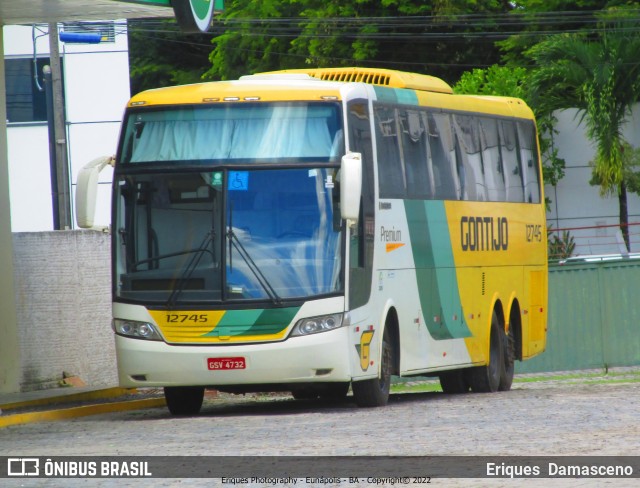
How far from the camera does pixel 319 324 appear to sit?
15.7 m

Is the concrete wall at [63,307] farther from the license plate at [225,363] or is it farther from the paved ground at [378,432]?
the license plate at [225,363]

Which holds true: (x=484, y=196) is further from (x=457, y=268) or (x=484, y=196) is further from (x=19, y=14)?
(x=19, y=14)

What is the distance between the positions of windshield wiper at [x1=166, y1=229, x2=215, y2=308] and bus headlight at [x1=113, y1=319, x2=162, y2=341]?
13.9 inches

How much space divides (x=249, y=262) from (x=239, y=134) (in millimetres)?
1407

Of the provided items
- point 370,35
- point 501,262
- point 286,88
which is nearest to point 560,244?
point 370,35

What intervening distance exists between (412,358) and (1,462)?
739cm

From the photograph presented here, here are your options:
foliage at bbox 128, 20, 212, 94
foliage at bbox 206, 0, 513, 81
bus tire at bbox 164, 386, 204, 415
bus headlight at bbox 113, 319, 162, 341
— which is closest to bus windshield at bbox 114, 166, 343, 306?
bus headlight at bbox 113, 319, 162, 341

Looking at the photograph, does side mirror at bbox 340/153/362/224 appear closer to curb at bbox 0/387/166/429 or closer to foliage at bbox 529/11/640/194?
curb at bbox 0/387/166/429

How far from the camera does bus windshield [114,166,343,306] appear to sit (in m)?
15.7

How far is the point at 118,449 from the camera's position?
39.9 feet

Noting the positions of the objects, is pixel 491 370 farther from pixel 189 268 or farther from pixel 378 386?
pixel 189 268

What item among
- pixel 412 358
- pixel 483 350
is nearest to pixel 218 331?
pixel 412 358

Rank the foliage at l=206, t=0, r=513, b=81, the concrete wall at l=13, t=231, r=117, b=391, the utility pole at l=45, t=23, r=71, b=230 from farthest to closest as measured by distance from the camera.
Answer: the foliage at l=206, t=0, r=513, b=81, the utility pole at l=45, t=23, r=71, b=230, the concrete wall at l=13, t=231, r=117, b=391

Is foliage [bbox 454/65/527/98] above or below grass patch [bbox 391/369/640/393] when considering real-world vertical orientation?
above
